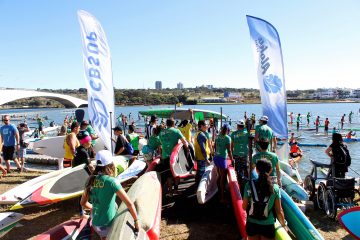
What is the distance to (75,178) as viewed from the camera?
7.04 metres

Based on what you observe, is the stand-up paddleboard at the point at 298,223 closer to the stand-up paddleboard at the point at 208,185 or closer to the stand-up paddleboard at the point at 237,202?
the stand-up paddleboard at the point at 237,202

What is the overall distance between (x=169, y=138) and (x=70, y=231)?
3164 mm

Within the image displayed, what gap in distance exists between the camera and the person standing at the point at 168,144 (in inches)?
280

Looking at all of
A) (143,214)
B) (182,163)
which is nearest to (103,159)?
(143,214)

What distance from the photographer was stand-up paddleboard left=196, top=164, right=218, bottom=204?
20.3 feet

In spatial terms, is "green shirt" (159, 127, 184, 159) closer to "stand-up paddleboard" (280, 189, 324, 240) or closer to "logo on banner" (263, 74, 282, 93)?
"stand-up paddleboard" (280, 189, 324, 240)

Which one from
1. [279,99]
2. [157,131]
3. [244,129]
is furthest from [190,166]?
[279,99]

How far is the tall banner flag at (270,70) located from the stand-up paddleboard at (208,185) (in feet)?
7.35

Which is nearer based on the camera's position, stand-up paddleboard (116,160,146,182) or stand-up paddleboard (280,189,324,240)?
stand-up paddleboard (280,189,324,240)

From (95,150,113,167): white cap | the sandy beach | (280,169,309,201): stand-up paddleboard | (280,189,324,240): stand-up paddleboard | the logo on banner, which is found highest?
the logo on banner

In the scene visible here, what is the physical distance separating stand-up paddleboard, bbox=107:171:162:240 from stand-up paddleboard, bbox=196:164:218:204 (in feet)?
2.88

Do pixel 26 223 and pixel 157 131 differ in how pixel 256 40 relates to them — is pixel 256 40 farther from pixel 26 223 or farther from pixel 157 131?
pixel 26 223

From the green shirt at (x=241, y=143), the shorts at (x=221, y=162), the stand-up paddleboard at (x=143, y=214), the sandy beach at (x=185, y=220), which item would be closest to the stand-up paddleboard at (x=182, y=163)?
the sandy beach at (x=185, y=220)

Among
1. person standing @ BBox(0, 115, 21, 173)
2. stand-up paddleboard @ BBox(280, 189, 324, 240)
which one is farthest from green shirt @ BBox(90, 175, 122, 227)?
person standing @ BBox(0, 115, 21, 173)
